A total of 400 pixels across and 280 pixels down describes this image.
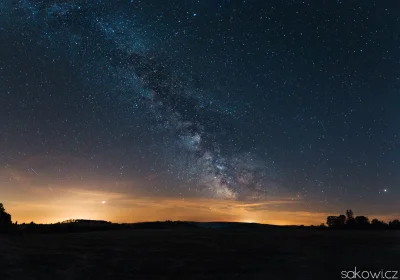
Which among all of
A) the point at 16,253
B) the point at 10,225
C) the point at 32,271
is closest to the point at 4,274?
the point at 32,271

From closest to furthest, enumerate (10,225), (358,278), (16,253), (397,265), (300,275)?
(358,278) → (300,275) → (397,265) → (16,253) → (10,225)

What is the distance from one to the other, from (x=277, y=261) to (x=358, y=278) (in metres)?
10.1

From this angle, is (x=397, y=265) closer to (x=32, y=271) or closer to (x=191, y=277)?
(x=191, y=277)

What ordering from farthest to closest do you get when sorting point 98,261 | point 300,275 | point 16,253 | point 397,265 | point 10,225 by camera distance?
1. point 10,225
2. point 16,253
3. point 98,261
4. point 397,265
5. point 300,275

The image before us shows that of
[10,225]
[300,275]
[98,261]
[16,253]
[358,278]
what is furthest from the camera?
[10,225]

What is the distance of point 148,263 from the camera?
29875 millimetres

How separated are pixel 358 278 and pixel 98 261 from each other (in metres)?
19.8

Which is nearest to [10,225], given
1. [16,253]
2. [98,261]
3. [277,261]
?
[16,253]

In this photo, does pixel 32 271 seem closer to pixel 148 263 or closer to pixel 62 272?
pixel 62 272

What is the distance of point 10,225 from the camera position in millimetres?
66312

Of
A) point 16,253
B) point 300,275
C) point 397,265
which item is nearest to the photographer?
point 300,275

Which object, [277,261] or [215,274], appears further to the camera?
[277,261]

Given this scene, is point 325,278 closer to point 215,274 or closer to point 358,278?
point 358,278

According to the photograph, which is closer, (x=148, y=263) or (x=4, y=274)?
(x=4, y=274)
